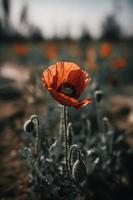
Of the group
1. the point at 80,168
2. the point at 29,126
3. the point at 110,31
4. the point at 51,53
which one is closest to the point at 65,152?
the point at 80,168

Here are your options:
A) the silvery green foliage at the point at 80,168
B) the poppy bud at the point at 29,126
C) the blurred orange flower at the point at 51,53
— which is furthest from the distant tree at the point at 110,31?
the poppy bud at the point at 29,126

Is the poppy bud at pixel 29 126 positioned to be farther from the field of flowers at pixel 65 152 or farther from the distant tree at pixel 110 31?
the distant tree at pixel 110 31

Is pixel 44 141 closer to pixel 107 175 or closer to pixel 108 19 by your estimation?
pixel 107 175

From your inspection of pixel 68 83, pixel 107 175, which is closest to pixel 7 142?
pixel 107 175

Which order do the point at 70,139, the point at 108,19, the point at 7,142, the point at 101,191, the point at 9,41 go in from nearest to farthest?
the point at 70,139 → the point at 101,191 → the point at 7,142 → the point at 108,19 → the point at 9,41

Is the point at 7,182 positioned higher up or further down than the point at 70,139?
further down
